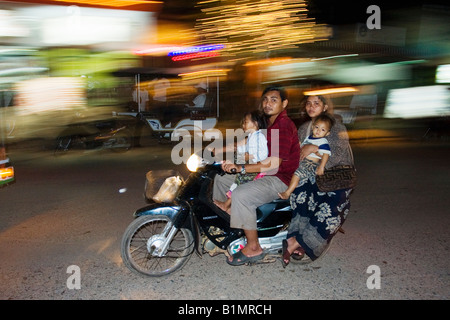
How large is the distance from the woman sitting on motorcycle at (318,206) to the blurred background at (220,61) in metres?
0.60

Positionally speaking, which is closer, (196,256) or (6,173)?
(196,256)

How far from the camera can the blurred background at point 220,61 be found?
3574 mm

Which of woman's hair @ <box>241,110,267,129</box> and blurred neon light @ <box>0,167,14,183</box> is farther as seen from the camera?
blurred neon light @ <box>0,167,14,183</box>

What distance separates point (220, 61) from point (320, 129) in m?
7.95

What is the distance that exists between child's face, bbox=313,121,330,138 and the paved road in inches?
55.6

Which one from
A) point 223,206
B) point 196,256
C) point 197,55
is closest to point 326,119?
point 223,206

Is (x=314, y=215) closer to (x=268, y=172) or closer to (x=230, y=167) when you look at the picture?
(x=268, y=172)

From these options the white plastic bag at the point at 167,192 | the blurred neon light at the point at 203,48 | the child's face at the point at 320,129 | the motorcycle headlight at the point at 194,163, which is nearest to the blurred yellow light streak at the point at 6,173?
the white plastic bag at the point at 167,192

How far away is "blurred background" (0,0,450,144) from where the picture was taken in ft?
11.7

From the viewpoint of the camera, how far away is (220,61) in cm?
1114

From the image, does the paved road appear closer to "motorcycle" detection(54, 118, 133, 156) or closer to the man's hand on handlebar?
the man's hand on handlebar

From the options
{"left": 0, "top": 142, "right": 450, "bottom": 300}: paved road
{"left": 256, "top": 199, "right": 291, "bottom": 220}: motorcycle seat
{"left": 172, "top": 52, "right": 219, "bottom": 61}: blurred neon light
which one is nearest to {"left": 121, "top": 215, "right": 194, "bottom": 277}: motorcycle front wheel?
{"left": 0, "top": 142, "right": 450, "bottom": 300}: paved road

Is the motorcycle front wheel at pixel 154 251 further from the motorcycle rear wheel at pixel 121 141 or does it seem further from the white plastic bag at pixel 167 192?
the motorcycle rear wheel at pixel 121 141

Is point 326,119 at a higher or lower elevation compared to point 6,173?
higher
